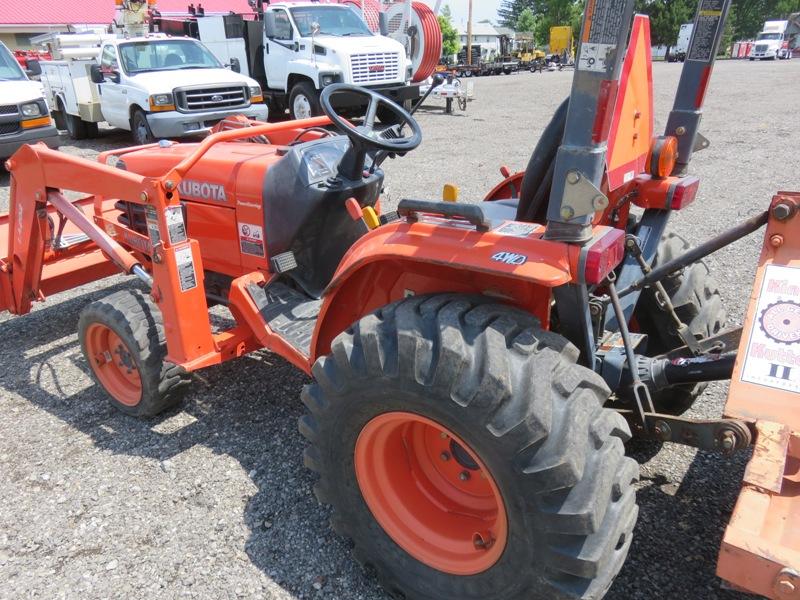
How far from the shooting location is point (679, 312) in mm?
2730

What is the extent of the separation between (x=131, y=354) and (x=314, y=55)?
389 inches

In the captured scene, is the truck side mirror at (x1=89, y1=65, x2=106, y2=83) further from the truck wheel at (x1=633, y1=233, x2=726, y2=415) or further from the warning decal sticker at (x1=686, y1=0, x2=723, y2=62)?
the warning decal sticker at (x1=686, y1=0, x2=723, y2=62)

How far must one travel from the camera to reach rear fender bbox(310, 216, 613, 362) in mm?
1741

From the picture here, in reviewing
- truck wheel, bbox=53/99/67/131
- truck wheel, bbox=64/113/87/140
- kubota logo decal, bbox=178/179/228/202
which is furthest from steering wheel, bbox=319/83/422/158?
truck wheel, bbox=53/99/67/131

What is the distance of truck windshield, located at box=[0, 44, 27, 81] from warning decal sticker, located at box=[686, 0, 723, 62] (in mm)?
9195

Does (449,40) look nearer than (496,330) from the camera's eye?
No

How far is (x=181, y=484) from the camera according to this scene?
276cm

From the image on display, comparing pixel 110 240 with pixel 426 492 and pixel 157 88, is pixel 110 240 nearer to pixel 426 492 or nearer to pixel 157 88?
pixel 426 492

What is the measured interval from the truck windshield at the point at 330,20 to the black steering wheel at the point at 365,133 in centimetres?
975

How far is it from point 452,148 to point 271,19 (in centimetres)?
476

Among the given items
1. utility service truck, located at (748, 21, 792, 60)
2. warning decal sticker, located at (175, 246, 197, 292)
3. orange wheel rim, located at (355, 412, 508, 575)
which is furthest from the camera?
utility service truck, located at (748, 21, 792, 60)

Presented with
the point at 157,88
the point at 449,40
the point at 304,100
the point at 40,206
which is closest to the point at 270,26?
the point at 304,100

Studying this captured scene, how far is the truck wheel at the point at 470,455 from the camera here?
1660 millimetres

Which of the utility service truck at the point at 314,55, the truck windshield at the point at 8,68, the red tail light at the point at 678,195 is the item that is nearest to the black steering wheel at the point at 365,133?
the red tail light at the point at 678,195
